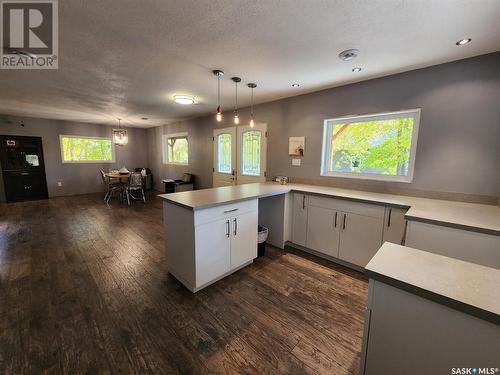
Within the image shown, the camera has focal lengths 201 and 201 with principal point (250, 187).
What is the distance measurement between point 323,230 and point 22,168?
8192 mm

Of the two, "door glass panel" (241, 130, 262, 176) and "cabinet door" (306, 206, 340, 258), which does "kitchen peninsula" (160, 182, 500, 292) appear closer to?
"cabinet door" (306, 206, 340, 258)

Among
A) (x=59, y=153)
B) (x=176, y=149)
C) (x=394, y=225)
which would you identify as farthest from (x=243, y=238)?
(x=59, y=153)

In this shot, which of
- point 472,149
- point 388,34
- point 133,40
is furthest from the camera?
point 472,149

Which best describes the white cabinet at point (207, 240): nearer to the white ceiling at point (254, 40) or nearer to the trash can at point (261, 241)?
the trash can at point (261, 241)

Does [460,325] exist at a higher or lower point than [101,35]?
lower

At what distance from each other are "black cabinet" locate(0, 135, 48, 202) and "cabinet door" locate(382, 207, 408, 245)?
8.74 meters

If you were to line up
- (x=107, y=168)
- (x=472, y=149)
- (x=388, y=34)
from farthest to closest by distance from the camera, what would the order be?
(x=107, y=168) → (x=472, y=149) → (x=388, y=34)

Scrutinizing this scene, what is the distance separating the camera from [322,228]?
2729mm

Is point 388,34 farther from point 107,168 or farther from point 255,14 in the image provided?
point 107,168

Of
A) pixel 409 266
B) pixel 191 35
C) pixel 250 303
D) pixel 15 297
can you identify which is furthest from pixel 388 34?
pixel 15 297

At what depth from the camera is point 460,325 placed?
718 mm

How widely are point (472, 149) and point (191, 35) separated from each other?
3.03 m
